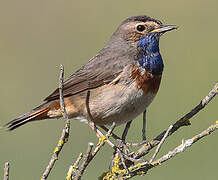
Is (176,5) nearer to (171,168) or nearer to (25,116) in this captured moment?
(171,168)

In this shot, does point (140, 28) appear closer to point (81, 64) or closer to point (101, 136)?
point (101, 136)

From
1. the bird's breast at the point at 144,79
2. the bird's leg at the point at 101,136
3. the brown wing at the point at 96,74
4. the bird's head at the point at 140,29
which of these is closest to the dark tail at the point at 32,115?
the brown wing at the point at 96,74

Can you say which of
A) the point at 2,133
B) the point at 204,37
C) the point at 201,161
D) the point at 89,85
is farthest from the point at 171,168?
the point at 204,37

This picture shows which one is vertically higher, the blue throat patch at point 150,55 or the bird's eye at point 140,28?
the bird's eye at point 140,28

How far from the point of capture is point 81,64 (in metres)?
10.4

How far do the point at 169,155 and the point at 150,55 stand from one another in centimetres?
224

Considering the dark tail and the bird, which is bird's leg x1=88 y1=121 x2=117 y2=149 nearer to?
the bird

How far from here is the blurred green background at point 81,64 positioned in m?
7.54

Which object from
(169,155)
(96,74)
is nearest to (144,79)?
(96,74)

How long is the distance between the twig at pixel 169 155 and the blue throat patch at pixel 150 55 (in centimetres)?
193

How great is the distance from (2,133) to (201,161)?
2.79 meters

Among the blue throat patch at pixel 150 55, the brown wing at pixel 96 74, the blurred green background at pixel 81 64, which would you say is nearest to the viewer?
the blue throat patch at pixel 150 55

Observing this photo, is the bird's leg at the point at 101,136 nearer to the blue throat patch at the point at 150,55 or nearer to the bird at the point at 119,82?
the bird at the point at 119,82

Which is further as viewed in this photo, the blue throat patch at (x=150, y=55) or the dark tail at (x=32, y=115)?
the dark tail at (x=32, y=115)
